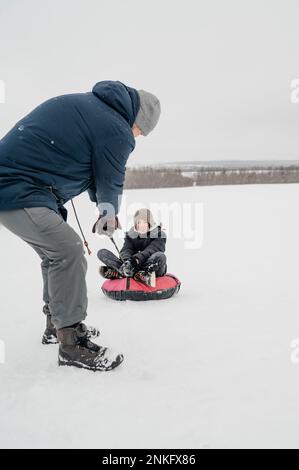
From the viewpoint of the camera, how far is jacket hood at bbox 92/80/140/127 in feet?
7.25

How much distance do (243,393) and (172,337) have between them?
950 millimetres

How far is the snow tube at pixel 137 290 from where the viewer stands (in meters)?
4.07

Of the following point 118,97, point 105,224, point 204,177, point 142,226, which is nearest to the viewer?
point 118,97

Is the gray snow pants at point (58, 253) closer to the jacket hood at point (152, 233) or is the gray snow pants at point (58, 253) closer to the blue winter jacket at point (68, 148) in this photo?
the blue winter jacket at point (68, 148)

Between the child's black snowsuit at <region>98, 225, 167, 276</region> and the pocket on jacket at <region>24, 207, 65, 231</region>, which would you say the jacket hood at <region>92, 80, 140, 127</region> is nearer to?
the pocket on jacket at <region>24, 207, 65, 231</region>

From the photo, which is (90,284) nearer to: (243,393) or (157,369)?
(157,369)

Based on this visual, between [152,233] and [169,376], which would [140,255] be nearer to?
[152,233]

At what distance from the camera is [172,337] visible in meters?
2.85

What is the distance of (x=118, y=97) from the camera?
2207mm

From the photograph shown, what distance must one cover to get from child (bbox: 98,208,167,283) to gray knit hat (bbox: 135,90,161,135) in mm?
2013

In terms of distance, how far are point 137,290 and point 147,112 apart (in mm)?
2163
